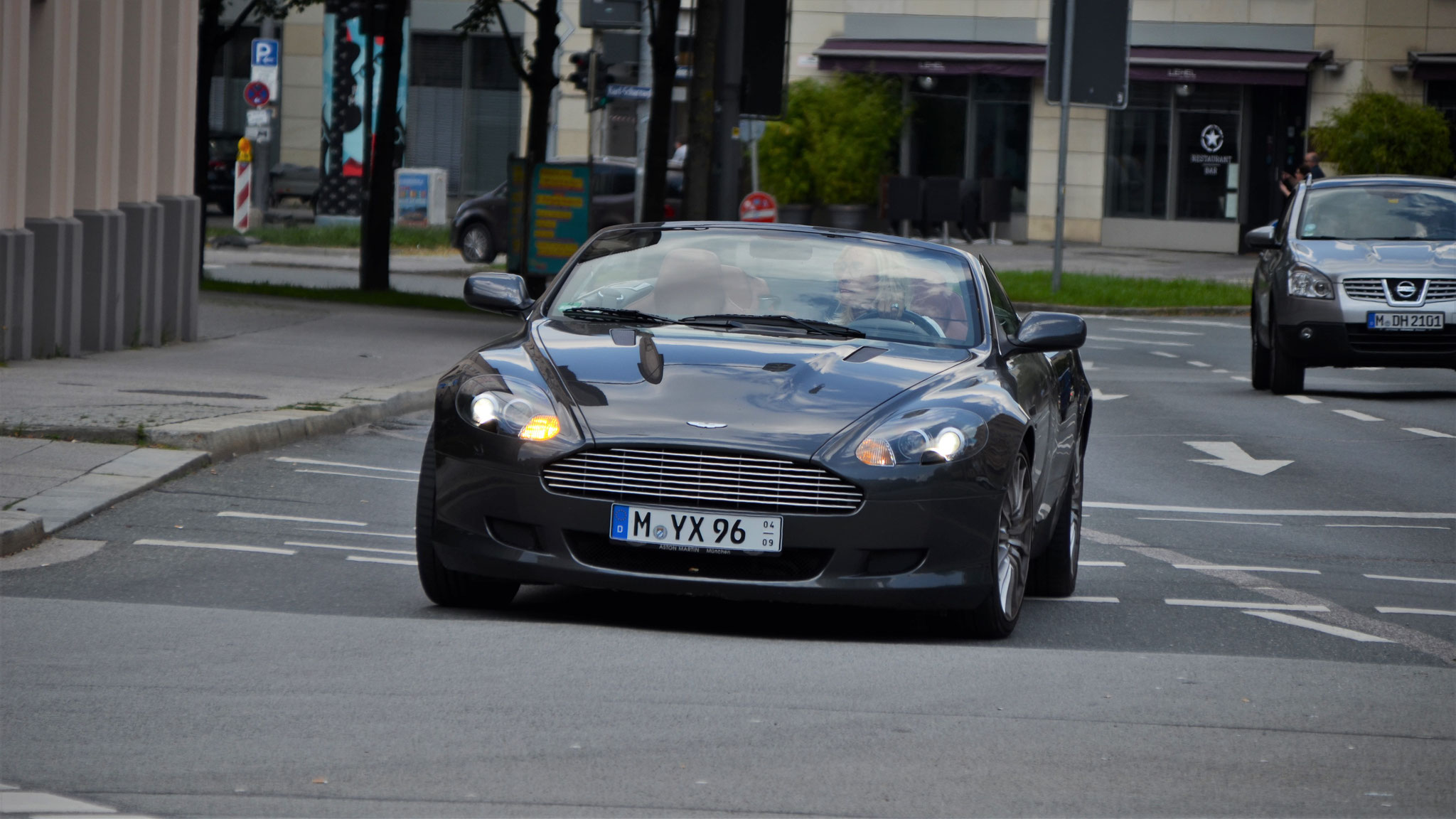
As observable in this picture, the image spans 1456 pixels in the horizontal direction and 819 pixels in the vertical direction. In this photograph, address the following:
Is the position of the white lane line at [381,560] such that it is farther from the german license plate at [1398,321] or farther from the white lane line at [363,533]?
the german license plate at [1398,321]

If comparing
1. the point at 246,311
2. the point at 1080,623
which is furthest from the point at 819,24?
the point at 1080,623

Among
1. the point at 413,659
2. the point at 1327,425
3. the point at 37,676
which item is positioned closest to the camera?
the point at 37,676

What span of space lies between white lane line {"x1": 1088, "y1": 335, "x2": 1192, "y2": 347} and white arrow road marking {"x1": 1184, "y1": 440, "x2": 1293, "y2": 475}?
1044 cm

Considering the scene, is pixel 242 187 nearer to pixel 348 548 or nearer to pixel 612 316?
pixel 348 548

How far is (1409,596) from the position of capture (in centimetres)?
853

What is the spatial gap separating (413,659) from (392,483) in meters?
5.15

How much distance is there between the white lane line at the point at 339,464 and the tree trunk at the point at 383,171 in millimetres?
14157

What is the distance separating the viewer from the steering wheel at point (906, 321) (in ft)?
25.6

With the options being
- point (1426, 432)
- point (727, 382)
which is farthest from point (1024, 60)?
point (727, 382)

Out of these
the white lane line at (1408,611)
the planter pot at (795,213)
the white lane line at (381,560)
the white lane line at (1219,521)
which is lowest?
the white lane line at (1219,521)

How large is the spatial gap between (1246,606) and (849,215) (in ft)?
117

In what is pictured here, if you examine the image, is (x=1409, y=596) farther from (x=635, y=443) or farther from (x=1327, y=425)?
(x=1327, y=425)

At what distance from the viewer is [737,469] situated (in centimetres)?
659

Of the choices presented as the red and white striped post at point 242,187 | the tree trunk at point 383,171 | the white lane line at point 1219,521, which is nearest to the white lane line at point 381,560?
the white lane line at point 1219,521
